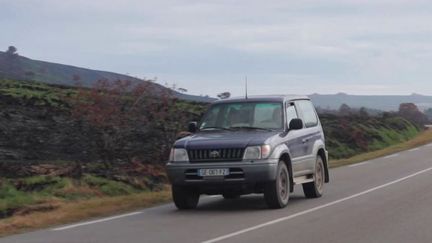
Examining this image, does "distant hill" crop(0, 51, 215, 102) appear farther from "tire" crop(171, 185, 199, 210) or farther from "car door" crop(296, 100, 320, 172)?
"tire" crop(171, 185, 199, 210)

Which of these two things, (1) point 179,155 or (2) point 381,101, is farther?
(2) point 381,101

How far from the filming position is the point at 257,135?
44.9 feet

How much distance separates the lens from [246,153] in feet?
43.6

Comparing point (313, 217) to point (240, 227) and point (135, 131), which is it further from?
point (135, 131)

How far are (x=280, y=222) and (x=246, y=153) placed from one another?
5.53ft

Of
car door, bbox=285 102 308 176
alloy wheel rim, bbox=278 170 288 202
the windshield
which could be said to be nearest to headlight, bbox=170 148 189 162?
the windshield

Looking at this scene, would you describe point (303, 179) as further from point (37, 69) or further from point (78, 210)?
point (37, 69)

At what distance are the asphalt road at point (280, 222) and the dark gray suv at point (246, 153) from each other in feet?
1.25

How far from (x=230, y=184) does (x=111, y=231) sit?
2653 millimetres

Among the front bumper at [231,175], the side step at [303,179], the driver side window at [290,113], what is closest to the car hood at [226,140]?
the front bumper at [231,175]

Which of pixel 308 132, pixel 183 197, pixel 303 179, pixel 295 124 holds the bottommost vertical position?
pixel 183 197

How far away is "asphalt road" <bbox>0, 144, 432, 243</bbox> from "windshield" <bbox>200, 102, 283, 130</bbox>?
144 centimetres

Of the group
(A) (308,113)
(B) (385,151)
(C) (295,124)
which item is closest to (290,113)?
(C) (295,124)

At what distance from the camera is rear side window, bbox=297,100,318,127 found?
1597 centimetres
